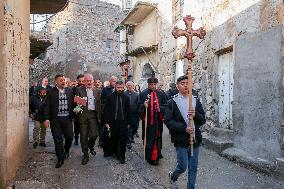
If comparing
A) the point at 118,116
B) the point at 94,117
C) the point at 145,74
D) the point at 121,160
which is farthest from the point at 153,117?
the point at 145,74

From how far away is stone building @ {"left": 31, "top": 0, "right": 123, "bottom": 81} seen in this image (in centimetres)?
3344

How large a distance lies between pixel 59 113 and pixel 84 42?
27210 millimetres

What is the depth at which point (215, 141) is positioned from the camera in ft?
31.0

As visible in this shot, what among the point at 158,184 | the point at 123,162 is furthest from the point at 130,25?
the point at 158,184

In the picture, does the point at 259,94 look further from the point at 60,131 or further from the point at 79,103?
the point at 60,131

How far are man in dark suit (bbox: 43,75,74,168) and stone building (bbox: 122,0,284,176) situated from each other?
373 cm

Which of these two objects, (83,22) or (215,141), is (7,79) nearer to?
(215,141)

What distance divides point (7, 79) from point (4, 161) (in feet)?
4.13

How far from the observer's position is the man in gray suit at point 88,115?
794cm

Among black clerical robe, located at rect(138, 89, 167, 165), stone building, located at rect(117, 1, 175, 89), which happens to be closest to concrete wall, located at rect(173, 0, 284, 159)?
black clerical robe, located at rect(138, 89, 167, 165)

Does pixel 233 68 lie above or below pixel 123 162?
above

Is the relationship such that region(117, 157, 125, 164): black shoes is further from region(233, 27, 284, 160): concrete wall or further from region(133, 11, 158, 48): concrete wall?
region(133, 11, 158, 48): concrete wall

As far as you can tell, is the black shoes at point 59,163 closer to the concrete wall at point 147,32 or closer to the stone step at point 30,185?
the stone step at point 30,185

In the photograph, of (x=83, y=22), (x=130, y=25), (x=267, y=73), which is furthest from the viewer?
(x=83, y=22)
